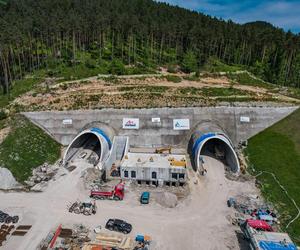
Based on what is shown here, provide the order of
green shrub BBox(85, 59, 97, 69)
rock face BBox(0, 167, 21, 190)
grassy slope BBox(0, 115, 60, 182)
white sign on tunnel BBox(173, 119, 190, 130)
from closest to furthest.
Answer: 1. rock face BBox(0, 167, 21, 190)
2. grassy slope BBox(0, 115, 60, 182)
3. white sign on tunnel BBox(173, 119, 190, 130)
4. green shrub BBox(85, 59, 97, 69)

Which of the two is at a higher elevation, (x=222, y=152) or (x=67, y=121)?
(x=67, y=121)

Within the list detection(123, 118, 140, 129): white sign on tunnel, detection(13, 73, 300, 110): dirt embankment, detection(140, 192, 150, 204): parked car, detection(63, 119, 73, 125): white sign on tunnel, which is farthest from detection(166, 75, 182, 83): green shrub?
detection(140, 192, 150, 204): parked car

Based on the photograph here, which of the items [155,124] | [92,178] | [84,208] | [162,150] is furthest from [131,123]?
[84,208]

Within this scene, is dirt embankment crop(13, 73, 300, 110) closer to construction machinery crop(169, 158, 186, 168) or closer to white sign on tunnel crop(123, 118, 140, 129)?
white sign on tunnel crop(123, 118, 140, 129)

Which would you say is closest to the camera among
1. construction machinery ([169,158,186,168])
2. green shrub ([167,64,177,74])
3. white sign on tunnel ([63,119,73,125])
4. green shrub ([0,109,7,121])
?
construction machinery ([169,158,186,168])

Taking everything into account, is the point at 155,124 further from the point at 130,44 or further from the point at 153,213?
the point at 130,44

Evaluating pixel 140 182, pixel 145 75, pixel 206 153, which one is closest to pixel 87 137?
pixel 140 182
